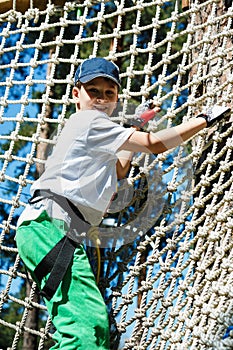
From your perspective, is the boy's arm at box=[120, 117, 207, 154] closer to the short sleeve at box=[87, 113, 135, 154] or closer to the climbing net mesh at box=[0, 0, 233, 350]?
the short sleeve at box=[87, 113, 135, 154]

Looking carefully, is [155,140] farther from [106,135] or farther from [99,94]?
[99,94]

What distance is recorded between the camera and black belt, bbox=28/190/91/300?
62.8 inches

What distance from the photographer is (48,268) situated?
164 centimetres

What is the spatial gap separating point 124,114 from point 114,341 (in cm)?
62

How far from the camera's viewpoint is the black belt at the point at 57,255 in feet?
5.24

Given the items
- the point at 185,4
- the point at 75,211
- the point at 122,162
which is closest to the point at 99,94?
the point at 122,162

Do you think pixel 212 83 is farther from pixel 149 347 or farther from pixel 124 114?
pixel 149 347

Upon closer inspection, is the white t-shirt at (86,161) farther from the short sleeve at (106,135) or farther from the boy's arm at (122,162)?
the boy's arm at (122,162)

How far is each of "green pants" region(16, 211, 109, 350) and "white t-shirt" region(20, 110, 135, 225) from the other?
0.21 ft

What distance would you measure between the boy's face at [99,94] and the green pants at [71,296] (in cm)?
30

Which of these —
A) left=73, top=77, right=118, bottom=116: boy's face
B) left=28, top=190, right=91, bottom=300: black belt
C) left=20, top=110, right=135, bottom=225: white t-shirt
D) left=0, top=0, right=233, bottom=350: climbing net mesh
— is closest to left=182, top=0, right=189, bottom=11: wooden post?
left=0, top=0, right=233, bottom=350: climbing net mesh

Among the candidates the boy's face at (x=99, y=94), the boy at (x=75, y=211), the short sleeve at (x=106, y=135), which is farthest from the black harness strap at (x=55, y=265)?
the boy's face at (x=99, y=94)

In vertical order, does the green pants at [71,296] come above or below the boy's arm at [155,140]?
below

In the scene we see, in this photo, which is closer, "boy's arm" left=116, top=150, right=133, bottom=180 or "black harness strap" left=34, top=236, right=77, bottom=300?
"black harness strap" left=34, top=236, right=77, bottom=300
